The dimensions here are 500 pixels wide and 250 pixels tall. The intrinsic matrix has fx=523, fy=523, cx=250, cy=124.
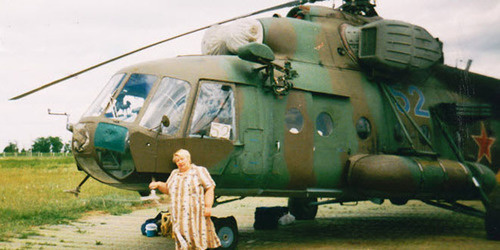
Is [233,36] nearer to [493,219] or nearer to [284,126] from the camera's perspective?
[284,126]

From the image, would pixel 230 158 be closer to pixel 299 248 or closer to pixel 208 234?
pixel 208 234

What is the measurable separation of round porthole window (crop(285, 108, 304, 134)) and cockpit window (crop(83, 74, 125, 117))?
2376 millimetres

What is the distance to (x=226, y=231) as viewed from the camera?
6.89m

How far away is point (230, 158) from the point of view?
6785 millimetres

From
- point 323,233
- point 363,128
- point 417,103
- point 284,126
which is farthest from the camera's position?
point 323,233

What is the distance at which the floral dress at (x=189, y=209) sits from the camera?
5418mm

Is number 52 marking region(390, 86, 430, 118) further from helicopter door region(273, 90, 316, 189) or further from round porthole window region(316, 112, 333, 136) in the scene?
helicopter door region(273, 90, 316, 189)

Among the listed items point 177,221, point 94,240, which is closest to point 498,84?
point 177,221

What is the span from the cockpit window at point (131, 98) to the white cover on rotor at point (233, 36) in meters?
1.51


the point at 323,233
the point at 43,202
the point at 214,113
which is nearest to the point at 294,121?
the point at 214,113

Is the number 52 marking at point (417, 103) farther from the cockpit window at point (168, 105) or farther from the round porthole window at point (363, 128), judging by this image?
the cockpit window at point (168, 105)

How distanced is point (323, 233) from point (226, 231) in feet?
11.0

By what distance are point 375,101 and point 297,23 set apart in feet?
6.02

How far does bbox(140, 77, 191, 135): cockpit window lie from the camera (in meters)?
6.50
